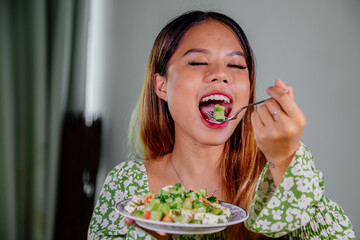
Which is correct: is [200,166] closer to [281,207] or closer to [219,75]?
[219,75]

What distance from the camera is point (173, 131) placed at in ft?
5.32

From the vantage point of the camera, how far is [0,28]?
1.81 meters

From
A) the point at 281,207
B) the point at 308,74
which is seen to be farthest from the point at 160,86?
the point at 308,74

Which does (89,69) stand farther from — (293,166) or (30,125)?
(293,166)

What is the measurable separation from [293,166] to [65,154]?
1587 millimetres

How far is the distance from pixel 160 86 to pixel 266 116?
0.63 meters

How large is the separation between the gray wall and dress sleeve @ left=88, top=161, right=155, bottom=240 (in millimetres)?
910

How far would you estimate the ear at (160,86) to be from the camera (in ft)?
4.82

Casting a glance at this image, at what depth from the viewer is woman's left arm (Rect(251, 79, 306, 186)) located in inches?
35.7

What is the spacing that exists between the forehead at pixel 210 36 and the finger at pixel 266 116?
43cm

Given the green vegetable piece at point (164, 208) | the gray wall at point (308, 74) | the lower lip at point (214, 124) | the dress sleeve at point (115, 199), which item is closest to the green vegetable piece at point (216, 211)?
the green vegetable piece at point (164, 208)

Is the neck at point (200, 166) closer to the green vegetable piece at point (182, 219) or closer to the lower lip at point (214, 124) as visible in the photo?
the lower lip at point (214, 124)

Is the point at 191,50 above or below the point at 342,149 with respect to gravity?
above

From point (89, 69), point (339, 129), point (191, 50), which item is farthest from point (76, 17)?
point (339, 129)
